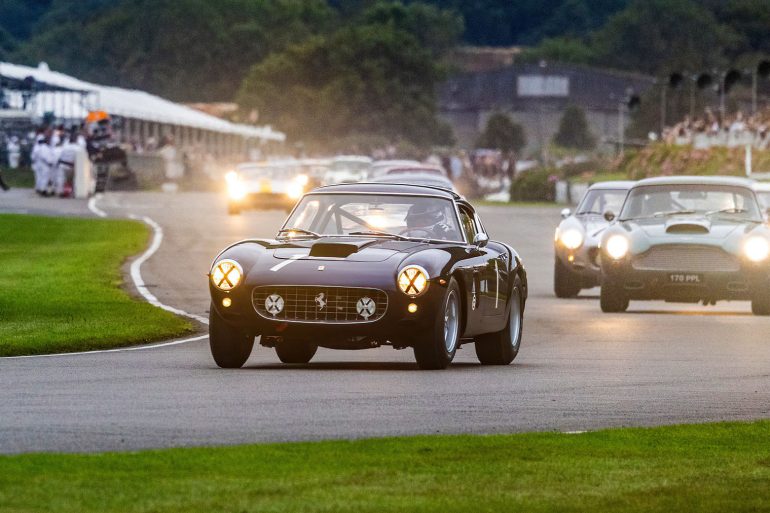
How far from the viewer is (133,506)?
26.7 ft

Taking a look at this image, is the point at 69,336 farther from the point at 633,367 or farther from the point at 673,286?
the point at 673,286

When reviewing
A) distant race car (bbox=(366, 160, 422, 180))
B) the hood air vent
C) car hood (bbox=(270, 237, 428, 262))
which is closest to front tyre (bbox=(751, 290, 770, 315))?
the hood air vent

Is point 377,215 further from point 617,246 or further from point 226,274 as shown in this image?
point 617,246

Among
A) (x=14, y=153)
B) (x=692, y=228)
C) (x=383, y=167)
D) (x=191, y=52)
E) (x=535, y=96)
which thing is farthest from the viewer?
(x=191, y=52)

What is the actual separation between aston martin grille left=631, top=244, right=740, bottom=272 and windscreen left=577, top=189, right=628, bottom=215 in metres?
3.98

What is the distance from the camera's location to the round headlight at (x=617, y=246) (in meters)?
22.1

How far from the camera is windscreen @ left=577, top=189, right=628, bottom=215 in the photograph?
26031 mm

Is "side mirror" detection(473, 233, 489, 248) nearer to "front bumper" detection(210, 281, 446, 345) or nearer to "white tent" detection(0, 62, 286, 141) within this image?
"front bumper" detection(210, 281, 446, 345)

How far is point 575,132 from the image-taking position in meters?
163

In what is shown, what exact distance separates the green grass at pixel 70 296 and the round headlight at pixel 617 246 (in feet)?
15.6

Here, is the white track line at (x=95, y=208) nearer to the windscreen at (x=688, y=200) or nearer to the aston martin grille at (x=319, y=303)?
the windscreen at (x=688, y=200)

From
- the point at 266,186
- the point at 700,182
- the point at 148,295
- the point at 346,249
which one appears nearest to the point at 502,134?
the point at 266,186

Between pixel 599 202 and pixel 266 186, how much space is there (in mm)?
23115

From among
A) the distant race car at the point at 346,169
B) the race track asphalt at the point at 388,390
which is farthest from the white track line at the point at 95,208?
the race track asphalt at the point at 388,390
